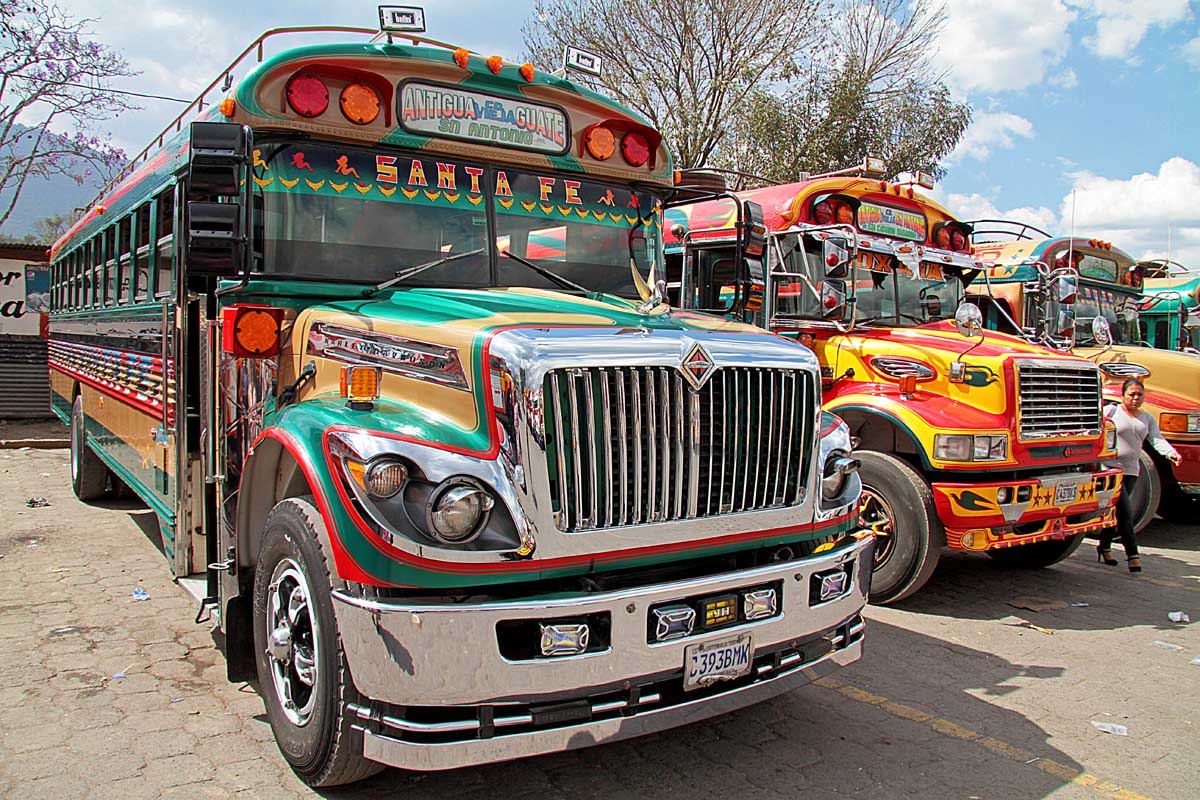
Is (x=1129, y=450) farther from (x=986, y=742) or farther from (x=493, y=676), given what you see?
(x=493, y=676)

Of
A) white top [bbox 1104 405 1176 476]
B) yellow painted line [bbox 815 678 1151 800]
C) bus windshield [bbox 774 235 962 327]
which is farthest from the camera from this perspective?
white top [bbox 1104 405 1176 476]

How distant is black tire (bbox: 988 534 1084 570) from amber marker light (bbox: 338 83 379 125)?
577 cm

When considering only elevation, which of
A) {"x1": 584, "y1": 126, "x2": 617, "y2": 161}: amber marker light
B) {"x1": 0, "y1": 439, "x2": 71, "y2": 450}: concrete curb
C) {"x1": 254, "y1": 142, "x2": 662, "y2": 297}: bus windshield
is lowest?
{"x1": 0, "y1": 439, "x2": 71, "y2": 450}: concrete curb

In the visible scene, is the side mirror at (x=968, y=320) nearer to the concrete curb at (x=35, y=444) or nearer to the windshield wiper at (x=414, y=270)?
the windshield wiper at (x=414, y=270)

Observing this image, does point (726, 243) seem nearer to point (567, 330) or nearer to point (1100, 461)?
point (1100, 461)

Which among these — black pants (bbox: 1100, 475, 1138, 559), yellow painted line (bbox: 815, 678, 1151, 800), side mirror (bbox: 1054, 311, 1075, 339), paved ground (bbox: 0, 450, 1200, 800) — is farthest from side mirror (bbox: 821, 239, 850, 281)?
side mirror (bbox: 1054, 311, 1075, 339)

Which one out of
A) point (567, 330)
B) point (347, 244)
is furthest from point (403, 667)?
point (347, 244)

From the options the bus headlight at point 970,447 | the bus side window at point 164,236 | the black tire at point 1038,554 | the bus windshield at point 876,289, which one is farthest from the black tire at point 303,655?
the black tire at point 1038,554

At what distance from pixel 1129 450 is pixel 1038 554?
3.88 feet

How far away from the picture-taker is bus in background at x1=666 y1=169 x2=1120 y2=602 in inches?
237

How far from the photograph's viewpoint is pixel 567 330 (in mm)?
3236

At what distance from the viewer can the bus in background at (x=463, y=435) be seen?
2.91 meters

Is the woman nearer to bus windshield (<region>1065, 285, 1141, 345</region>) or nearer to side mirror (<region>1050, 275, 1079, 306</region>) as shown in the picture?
side mirror (<region>1050, 275, 1079, 306</region>)

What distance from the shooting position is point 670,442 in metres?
3.25
